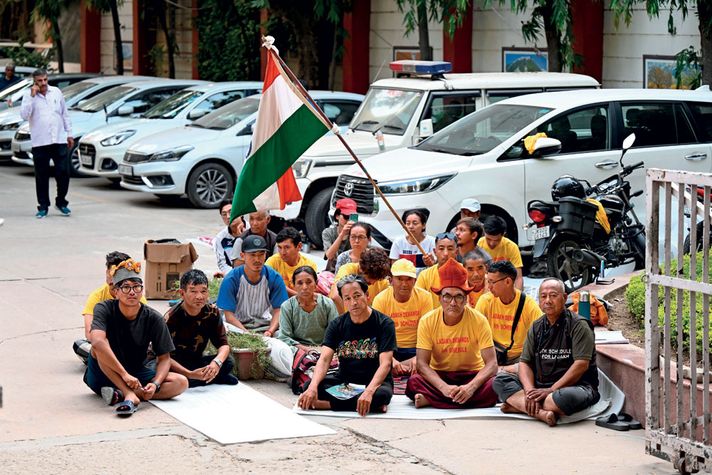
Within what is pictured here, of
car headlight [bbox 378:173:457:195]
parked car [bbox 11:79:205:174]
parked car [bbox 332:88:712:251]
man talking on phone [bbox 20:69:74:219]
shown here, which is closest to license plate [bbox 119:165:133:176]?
man talking on phone [bbox 20:69:74:219]

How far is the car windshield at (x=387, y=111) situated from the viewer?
54.3ft

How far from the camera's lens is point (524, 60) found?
2370 centimetres

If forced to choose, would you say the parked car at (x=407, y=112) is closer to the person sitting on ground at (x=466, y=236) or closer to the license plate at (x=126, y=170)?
the license plate at (x=126, y=170)

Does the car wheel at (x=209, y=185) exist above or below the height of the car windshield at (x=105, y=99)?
below

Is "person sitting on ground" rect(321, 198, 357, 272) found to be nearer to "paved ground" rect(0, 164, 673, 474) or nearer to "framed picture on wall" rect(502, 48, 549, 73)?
"paved ground" rect(0, 164, 673, 474)

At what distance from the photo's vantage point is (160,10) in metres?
34.0

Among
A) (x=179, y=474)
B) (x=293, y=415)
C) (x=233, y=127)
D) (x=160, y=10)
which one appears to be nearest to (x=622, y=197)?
(x=293, y=415)

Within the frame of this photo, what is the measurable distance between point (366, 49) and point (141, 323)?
18543 millimetres

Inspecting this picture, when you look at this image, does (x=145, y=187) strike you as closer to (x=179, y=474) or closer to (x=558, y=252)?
(x=558, y=252)

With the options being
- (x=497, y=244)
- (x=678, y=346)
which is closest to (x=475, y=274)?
(x=497, y=244)

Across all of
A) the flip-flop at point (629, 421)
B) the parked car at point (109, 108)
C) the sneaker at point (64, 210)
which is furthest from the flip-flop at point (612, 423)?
the parked car at point (109, 108)

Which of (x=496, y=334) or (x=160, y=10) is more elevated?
(x=160, y=10)

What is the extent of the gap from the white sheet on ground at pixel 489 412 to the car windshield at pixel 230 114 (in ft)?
37.9

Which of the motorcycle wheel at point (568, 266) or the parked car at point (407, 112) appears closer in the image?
the motorcycle wheel at point (568, 266)
